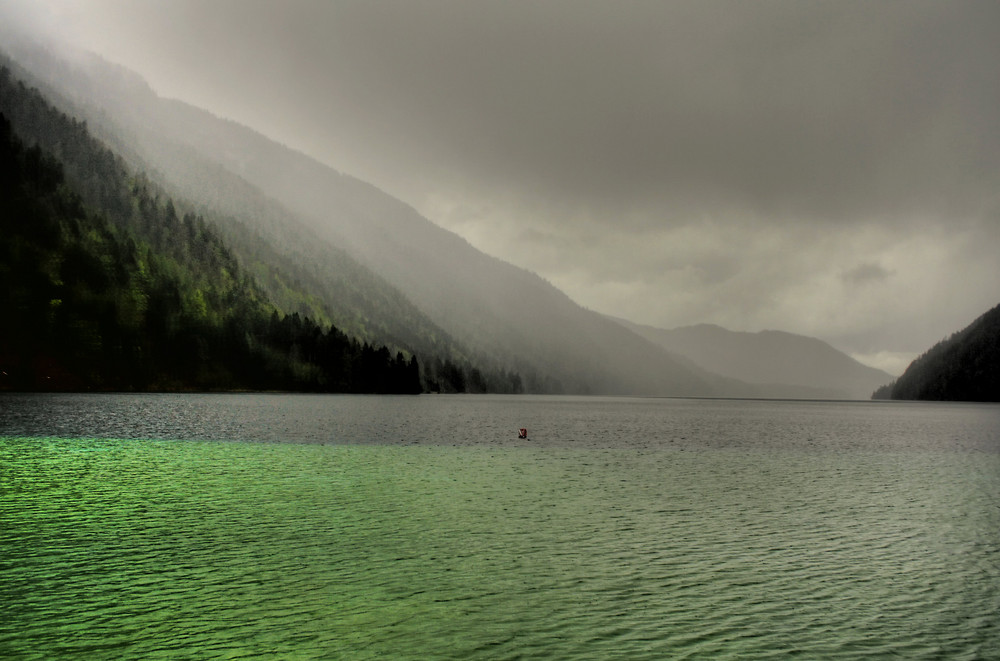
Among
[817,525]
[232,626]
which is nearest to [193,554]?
[232,626]

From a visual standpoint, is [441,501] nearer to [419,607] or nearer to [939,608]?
[419,607]

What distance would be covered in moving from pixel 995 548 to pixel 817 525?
8780mm

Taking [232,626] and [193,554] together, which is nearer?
[232,626]

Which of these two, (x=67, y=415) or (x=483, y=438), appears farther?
(x=67, y=415)

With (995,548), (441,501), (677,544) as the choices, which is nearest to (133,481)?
(441,501)

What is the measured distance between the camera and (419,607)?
2373 cm

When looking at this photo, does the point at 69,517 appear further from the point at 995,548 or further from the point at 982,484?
the point at 982,484

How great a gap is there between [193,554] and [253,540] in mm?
3502

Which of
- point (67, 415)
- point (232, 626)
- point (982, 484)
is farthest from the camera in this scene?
point (67, 415)

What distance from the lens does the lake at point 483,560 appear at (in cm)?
2067

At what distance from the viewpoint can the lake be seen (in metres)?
20.7

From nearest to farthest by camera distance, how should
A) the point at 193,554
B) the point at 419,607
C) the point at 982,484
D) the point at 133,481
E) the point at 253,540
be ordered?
the point at 419,607, the point at 193,554, the point at 253,540, the point at 133,481, the point at 982,484

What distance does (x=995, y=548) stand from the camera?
117 feet

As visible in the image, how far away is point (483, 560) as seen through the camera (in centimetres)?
3075
